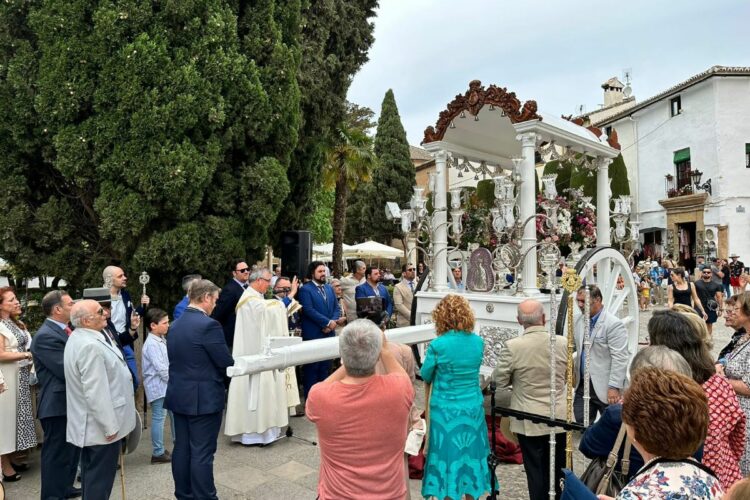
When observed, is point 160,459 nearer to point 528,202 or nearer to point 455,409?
point 455,409

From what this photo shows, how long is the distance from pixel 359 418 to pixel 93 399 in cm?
219

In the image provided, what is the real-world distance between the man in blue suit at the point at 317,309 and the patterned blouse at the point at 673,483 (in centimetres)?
535

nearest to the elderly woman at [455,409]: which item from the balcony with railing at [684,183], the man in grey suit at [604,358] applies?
the man in grey suit at [604,358]

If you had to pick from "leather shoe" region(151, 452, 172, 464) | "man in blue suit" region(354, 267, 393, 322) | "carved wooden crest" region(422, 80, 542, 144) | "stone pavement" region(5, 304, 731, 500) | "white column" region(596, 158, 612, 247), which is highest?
"carved wooden crest" region(422, 80, 542, 144)

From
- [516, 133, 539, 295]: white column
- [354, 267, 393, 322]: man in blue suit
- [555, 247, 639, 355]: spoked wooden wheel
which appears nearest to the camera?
[555, 247, 639, 355]: spoked wooden wheel

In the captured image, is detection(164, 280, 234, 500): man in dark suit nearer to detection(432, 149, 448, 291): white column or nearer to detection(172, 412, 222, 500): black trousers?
detection(172, 412, 222, 500): black trousers

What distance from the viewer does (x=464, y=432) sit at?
3.97m

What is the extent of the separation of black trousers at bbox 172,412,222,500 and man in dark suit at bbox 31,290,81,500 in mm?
909

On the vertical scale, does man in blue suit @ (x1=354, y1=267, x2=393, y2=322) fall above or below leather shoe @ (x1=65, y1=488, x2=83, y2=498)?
above

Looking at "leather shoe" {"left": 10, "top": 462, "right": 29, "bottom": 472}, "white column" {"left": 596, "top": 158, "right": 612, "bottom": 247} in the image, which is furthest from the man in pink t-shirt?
"white column" {"left": 596, "top": 158, "right": 612, "bottom": 247}

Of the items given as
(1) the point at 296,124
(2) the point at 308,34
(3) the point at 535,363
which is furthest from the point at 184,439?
(2) the point at 308,34

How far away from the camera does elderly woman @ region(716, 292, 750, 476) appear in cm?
334

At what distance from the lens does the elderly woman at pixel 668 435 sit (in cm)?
178

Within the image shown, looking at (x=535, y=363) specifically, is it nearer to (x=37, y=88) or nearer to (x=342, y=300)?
(x=342, y=300)
